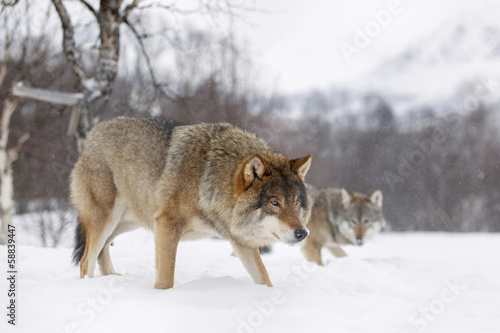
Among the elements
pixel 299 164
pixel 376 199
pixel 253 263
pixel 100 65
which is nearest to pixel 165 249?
pixel 253 263

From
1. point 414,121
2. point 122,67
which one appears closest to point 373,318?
point 122,67

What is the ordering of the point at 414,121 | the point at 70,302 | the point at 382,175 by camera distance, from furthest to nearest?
the point at 414,121
the point at 382,175
the point at 70,302

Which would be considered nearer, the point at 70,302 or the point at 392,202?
the point at 70,302

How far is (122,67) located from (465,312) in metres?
17.3

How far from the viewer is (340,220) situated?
782 cm

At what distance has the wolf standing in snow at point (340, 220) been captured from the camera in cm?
764

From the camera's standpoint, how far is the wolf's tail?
14.8ft

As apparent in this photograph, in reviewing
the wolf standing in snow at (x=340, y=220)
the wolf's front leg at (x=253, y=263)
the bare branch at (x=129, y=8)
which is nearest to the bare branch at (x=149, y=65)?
the bare branch at (x=129, y=8)

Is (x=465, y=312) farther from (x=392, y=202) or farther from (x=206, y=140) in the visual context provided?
(x=392, y=202)

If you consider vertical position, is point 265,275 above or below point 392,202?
above

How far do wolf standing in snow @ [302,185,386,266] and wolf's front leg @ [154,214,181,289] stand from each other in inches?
165

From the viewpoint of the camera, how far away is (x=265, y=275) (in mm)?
Answer: 4082

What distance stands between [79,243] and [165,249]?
1.53m

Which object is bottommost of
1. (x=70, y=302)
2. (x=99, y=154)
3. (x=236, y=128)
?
(x=70, y=302)
